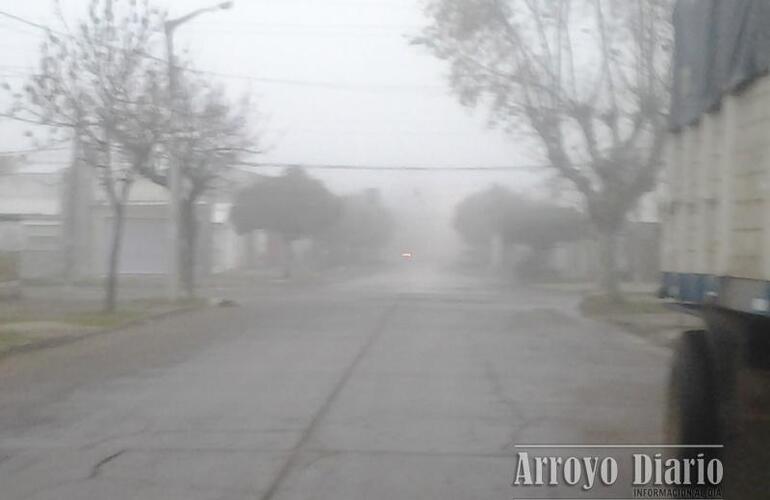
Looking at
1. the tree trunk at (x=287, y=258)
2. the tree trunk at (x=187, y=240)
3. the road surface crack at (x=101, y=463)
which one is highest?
the tree trunk at (x=187, y=240)

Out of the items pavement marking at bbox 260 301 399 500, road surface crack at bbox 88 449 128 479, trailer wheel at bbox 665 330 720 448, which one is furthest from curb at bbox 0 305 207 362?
trailer wheel at bbox 665 330 720 448

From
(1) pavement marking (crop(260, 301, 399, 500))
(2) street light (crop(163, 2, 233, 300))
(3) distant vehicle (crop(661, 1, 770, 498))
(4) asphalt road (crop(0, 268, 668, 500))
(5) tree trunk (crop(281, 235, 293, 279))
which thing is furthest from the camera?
(5) tree trunk (crop(281, 235, 293, 279))

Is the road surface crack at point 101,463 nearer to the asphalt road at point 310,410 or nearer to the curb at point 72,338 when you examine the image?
the asphalt road at point 310,410

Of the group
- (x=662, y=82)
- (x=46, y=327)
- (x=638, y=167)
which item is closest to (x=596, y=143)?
(x=638, y=167)

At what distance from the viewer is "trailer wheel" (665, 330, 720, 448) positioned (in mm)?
7820

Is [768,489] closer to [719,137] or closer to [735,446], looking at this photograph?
[735,446]

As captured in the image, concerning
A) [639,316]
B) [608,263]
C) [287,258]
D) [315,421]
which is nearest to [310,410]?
[315,421]

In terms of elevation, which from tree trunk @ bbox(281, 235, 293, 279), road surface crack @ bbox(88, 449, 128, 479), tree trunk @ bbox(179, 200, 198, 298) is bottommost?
A: tree trunk @ bbox(281, 235, 293, 279)

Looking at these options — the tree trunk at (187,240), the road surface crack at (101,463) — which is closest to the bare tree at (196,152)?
the tree trunk at (187,240)

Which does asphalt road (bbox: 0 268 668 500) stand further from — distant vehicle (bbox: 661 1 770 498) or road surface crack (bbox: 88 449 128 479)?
distant vehicle (bbox: 661 1 770 498)

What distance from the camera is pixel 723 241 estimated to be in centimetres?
798

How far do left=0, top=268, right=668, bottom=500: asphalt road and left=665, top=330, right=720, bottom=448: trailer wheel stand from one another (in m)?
1.57

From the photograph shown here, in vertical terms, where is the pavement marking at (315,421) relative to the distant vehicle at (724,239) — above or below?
below

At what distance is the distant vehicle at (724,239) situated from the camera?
7152 mm
